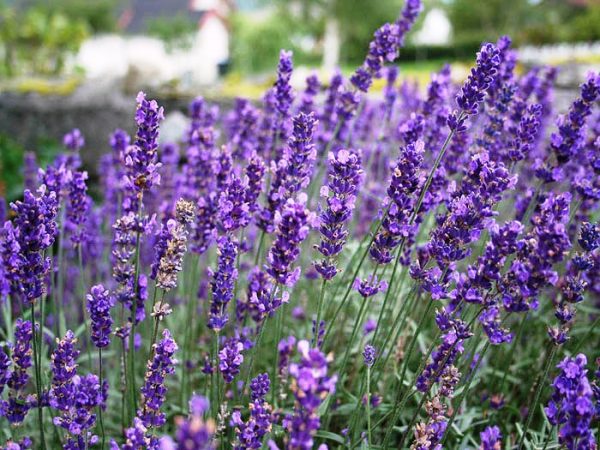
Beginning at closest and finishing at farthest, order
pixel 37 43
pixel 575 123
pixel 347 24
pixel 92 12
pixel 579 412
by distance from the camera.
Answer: pixel 579 412 < pixel 575 123 < pixel 37 43 < pixel 347 24 < pixel 92 12

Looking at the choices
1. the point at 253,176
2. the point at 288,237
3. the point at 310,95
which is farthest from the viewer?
the point at 310,95

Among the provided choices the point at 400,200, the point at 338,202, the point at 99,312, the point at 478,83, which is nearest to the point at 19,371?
the point at 99,312

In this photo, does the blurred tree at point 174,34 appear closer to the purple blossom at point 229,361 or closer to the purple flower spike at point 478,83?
the purple flower spike at point 478,83

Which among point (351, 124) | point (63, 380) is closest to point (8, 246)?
point (63, 380)

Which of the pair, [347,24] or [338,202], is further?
[347,24]

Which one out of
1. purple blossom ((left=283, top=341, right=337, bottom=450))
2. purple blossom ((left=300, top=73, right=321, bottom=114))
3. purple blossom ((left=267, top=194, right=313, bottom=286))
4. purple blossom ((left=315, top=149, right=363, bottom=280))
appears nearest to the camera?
purple blossom ((left=283, top=341, right=337, bottom=450))

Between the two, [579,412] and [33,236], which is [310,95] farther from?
[579,412]

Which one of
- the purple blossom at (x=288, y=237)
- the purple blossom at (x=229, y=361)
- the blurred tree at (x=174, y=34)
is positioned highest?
the blurred tree at (x=174, y=34)

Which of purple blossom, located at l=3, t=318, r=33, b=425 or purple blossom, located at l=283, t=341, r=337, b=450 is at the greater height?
purple blossom, located at l=283, t=341, r=337, b=450

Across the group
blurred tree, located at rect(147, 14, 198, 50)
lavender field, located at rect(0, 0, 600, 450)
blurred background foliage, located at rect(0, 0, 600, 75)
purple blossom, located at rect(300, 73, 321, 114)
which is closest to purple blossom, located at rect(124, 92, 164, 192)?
lavender field, located at rect(0, 0, 600, 450)

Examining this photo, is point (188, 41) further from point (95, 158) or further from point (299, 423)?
point (299, 423)

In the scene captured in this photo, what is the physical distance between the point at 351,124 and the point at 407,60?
25440mm

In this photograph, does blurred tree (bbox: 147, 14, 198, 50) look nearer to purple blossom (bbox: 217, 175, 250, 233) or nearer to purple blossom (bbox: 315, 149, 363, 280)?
purple blossom (bbox: 217, 175, 250, 233)

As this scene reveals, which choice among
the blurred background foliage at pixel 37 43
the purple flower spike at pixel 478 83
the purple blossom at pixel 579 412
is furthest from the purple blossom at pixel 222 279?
the blurred background foliage at pixel 37 43
